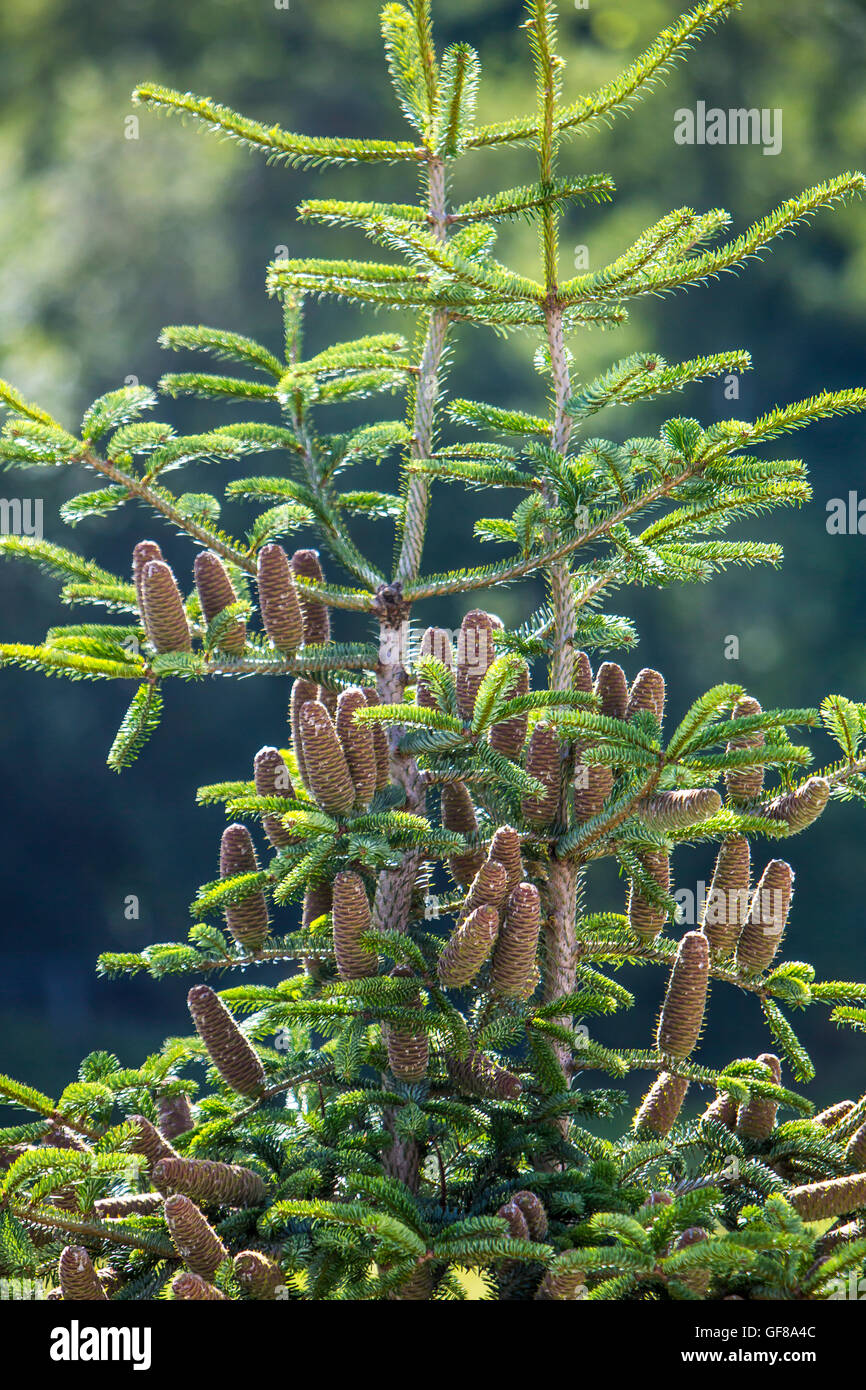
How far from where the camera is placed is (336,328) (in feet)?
9.12

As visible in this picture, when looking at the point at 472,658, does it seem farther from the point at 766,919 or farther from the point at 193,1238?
the point at 193,1238

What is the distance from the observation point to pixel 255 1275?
69cm

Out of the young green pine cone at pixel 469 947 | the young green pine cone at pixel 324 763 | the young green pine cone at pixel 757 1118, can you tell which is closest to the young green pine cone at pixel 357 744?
the young green pine cone at pixel 324 763

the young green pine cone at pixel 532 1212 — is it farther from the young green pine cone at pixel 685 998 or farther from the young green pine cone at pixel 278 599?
the young green pine cone at pixel 278 599

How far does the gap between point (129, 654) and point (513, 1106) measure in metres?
0.42

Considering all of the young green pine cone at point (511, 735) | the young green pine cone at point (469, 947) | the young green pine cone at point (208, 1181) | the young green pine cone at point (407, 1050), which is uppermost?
the young green pine cone at point (511, 735)

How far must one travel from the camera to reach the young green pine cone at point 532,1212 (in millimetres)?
700

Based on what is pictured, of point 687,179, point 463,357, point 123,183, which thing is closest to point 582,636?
point 463,357

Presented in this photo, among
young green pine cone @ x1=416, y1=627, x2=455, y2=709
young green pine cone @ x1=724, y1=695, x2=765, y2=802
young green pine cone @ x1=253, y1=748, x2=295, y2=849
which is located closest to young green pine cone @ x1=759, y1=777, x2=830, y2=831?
young green pine cone @ x1=724, y1=695, x2=765, y2=802

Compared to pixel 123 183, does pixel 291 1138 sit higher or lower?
lower

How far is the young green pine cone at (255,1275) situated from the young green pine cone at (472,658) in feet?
1.16

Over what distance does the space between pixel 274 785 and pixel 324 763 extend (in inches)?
6.9
